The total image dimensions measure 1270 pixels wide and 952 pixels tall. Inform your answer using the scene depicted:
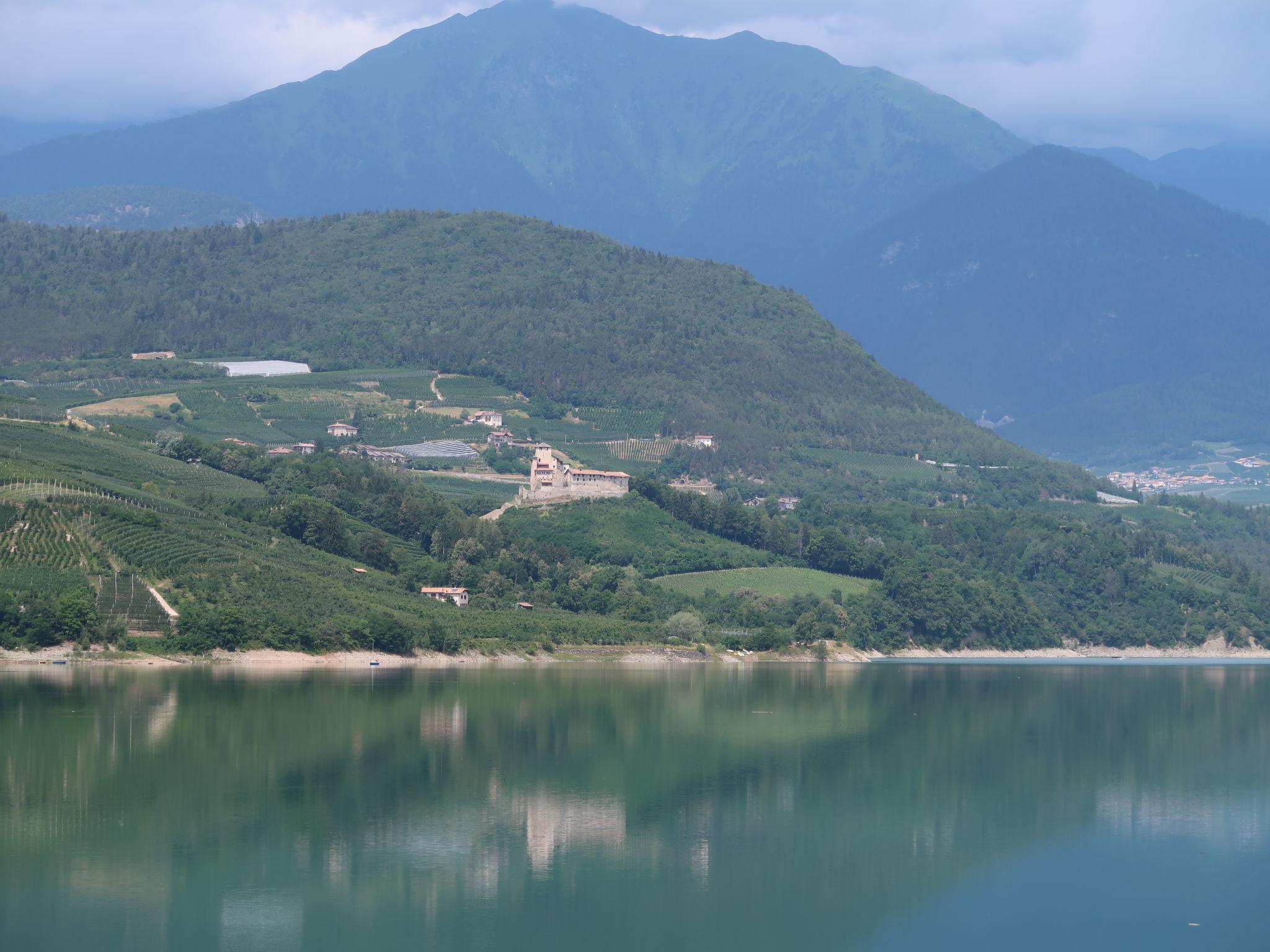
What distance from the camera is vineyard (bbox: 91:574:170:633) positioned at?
75.2 meters

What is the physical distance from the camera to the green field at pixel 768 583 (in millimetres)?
112875

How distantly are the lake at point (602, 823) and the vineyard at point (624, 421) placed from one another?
10655cm

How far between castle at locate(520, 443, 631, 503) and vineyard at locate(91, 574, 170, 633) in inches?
1992

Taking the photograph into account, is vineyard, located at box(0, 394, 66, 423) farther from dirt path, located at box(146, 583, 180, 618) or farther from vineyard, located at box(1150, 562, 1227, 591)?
vineyard, located at box(1150, 562, 1227, 591)

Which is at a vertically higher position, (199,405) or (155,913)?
(199,405)

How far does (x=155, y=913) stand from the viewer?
31.0 metres

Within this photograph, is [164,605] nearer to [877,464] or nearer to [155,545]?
[155,545]

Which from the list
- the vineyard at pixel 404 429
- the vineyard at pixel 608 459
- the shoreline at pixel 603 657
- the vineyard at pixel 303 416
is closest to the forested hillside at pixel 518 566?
the shoreline at pixel 603 657

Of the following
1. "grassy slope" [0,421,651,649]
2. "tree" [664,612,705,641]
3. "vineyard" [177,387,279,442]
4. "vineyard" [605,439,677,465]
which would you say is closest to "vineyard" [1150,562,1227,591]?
"vineyard" [605,439,677,465]

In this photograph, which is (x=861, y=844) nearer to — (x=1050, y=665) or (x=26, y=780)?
(x=26, y=780)

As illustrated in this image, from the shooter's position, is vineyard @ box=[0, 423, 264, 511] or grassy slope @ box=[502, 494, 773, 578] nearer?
Result: vineyard @ box=[0, 423, 264, 511]

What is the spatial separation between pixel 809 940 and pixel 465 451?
12628 centimetres

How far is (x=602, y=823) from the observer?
4016 centimetres

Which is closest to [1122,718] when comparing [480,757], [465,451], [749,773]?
[749,773]
